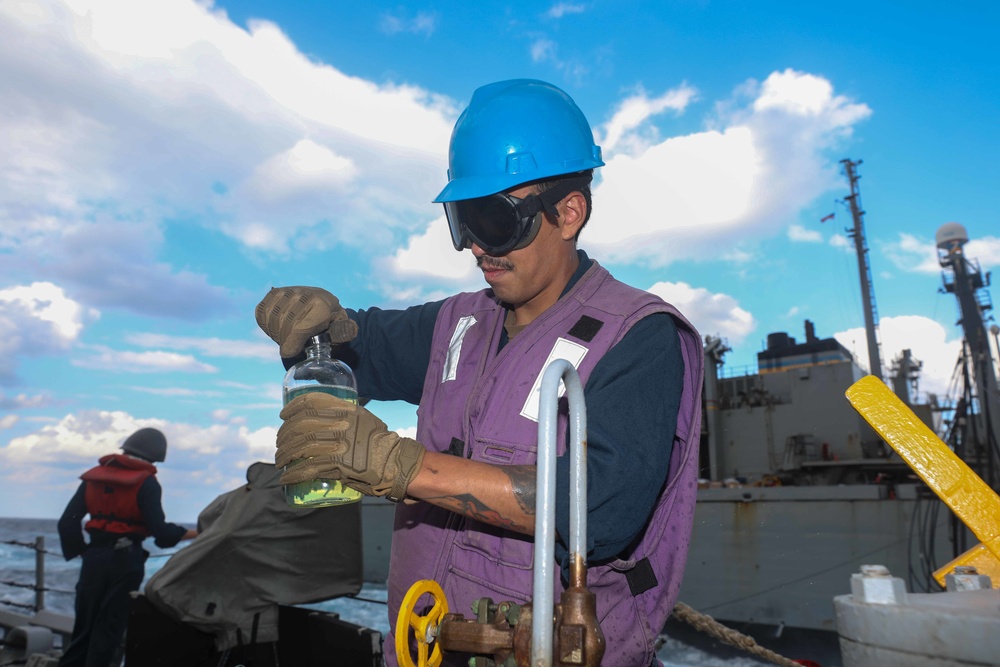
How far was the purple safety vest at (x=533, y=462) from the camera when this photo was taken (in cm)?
171

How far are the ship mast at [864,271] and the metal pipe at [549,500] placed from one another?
27824 millimetres

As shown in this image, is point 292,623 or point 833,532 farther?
point 833,532

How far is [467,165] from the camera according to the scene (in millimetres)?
1989

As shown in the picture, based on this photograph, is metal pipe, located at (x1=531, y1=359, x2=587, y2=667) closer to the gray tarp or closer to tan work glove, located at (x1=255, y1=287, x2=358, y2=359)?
tan work glove, located at (x1=255, y1=287, x2=358, y2=359)

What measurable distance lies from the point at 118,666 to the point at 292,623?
151 inches

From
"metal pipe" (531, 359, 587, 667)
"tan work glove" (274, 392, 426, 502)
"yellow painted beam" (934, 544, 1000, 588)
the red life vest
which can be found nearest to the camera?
"metal pipe" (531, 359, 587, 667)

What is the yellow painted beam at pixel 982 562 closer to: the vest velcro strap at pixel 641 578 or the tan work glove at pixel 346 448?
the vest velcro strap at pixel 641 578

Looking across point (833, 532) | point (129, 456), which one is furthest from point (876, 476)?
point (129, 456)

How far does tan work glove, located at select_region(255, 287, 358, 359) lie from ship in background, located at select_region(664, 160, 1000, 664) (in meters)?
13.4

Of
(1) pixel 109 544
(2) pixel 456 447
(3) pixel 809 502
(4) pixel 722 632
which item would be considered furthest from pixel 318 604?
(2) pixel 456 447

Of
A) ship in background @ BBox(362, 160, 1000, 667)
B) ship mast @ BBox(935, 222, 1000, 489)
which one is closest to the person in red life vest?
ship in background @ BBox(362, 160, 1000, 667)

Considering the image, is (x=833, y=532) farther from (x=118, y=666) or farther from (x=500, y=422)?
(x=500, y=422)

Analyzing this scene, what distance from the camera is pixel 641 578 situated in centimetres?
176

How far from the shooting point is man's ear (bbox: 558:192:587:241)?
204 centimetres
